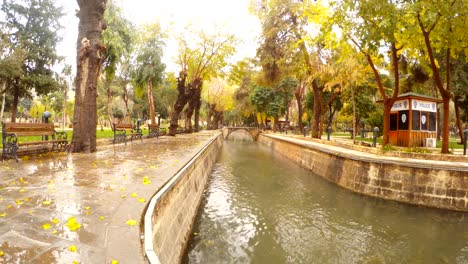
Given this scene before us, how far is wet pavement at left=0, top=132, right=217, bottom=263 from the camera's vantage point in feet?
9.79

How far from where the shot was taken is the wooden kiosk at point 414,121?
16.8 meters

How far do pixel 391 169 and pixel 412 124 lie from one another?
8061 mm

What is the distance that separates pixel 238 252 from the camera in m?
6.29

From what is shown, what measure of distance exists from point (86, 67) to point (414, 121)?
56.8 ft

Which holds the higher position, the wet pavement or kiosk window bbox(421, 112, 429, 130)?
kiosk window bbox(421, 112, 429, 130)

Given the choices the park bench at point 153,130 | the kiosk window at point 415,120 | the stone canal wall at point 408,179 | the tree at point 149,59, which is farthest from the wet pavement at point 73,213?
the tree at point 149,59

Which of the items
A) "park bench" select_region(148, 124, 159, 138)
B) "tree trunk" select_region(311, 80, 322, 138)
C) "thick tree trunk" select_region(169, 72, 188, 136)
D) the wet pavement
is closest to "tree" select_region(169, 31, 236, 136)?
"thick tree trunk" select_region(169, 72, 188, 136)

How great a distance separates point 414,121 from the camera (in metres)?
16.9

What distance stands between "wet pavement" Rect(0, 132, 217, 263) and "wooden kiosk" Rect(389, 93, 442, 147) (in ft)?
50.2

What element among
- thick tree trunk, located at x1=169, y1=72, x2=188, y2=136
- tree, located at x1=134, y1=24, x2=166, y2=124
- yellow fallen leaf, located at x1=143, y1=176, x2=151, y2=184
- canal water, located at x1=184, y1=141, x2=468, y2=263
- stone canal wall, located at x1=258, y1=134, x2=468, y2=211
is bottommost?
canal water, located at x1=184, y1=141, x2=468, y2=263

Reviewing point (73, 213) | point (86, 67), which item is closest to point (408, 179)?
point (73, 213)

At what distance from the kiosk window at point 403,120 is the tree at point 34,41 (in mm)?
27123

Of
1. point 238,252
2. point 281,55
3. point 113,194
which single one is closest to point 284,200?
point 238,252

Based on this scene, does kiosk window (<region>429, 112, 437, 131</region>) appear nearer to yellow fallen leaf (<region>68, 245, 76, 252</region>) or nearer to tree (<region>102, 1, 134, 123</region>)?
yellow fallen leaf (<region>68, 245, 76, 252</region>)
